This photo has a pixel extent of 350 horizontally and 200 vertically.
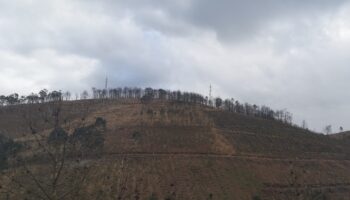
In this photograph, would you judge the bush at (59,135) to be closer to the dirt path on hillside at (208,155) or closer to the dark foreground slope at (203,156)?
the dark foreground slope at (203,156)

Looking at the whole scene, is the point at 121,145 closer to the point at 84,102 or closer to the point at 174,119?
the point at 174,119

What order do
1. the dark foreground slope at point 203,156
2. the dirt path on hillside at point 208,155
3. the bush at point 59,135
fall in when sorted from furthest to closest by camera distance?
the dirt path on hillside at point 208,155 → the dark foreground slope at point 203,156 → the bush at point 59,135

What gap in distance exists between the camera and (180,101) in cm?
17988

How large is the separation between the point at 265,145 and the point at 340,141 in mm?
43186

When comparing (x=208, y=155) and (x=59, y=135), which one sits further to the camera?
(x=208, y=155)

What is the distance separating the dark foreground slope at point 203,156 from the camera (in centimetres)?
11000

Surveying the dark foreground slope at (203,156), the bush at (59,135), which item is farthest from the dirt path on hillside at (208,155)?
the bush at (59,135)

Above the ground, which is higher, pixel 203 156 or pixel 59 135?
pixel 59 135

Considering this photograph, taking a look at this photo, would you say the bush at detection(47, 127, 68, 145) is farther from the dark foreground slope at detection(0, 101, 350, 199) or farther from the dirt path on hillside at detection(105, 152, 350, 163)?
the dirt path on hillside at detection(105, 152, 350, 163)

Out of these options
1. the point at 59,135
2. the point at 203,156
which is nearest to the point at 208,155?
the point at 203,156

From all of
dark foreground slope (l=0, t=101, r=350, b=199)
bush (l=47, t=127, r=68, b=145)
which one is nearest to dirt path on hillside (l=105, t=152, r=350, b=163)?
dark foreground slope (l=0, t=101, r=350, b=199)

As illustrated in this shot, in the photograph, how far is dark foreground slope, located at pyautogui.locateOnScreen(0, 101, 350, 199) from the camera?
11000 cm

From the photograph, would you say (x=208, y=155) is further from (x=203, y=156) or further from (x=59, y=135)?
(x=59, y=135)

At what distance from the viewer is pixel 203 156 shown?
130125 millimetres
